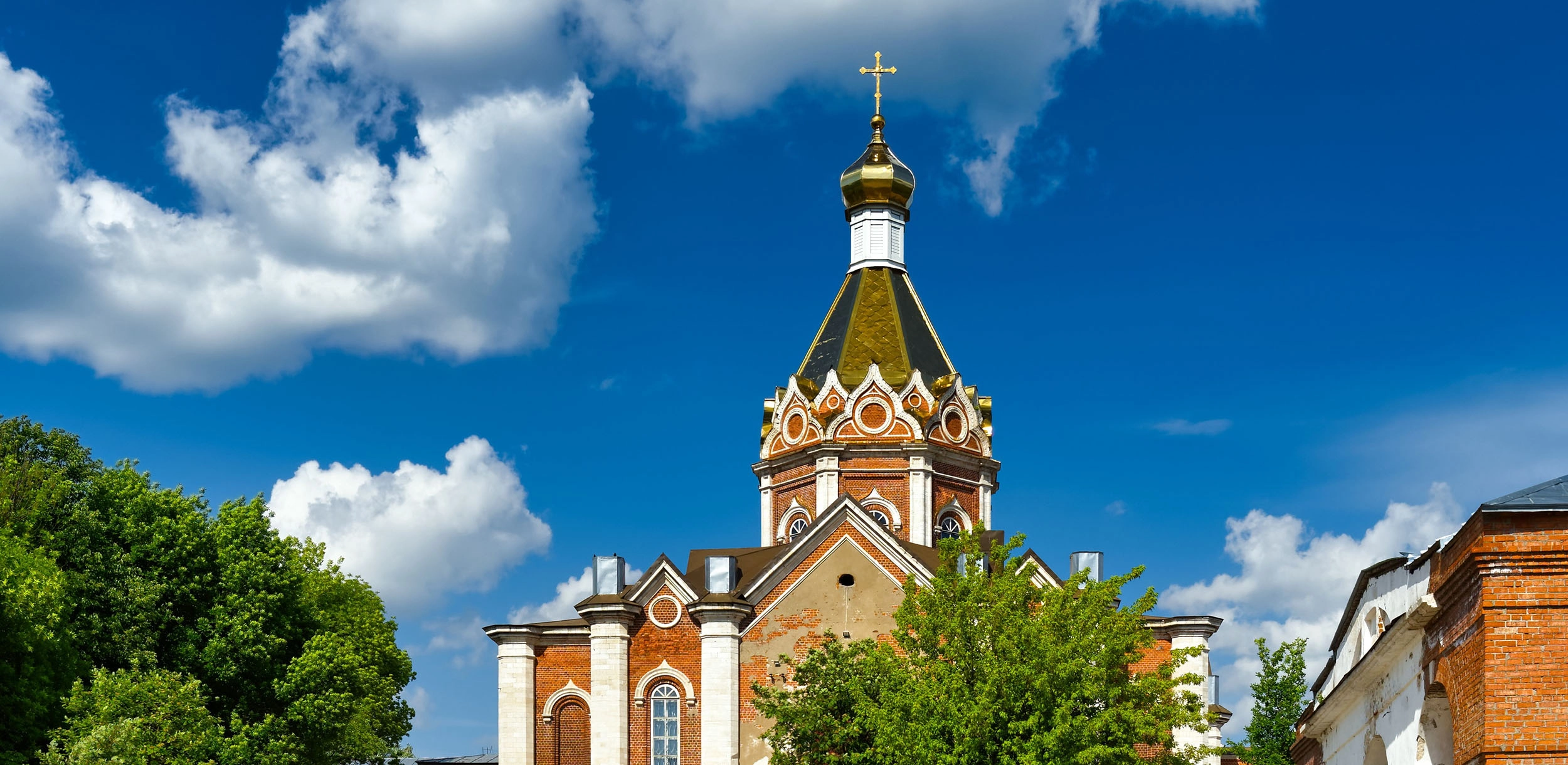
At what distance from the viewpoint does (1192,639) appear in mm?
40500

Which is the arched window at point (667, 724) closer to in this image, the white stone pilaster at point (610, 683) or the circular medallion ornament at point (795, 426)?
the white stone pilaster at point (610, 683)

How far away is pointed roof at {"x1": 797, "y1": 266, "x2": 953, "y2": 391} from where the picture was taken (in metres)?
47.0

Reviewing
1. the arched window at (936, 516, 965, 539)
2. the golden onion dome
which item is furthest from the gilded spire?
the arched window at (936, 516, 965, 539)

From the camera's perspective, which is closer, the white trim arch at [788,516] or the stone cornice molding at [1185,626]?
the stone cornice molding at [1185,626]

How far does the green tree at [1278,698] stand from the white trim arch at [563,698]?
1840 cm

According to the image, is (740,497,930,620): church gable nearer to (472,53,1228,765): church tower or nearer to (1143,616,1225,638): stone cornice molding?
(472,53,1228,765): church tower

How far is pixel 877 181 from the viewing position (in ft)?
161

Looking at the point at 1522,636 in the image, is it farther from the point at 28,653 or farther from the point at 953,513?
the point at 953,513

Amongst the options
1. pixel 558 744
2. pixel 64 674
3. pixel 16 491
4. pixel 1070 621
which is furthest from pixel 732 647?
pixel 16 491

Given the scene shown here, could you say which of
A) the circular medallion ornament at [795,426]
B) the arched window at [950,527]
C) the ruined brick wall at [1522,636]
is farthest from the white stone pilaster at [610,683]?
the ruined brick wall at [1522,636]

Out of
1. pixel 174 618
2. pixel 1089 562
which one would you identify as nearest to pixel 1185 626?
pixel 1089 562

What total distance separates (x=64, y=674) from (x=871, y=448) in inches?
837

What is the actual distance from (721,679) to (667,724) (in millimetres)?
1887

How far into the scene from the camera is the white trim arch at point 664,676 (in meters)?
39.7
